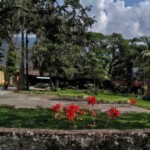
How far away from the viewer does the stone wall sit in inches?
186

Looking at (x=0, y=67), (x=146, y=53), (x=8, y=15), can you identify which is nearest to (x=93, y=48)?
(x=146, y=53)

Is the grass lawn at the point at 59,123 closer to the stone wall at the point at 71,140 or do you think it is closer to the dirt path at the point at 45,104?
the stone wall at the point at 71,140

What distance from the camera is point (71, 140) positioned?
477cm

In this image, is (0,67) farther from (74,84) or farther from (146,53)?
(146,53)

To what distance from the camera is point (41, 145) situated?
473cm

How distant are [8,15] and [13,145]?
686 inches

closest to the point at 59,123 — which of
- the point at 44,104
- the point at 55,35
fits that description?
the point at 44,104

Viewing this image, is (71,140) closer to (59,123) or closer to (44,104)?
(59,123)

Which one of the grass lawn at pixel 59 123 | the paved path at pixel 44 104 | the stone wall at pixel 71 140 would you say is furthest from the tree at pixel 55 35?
the stone wall at pixel 71 140

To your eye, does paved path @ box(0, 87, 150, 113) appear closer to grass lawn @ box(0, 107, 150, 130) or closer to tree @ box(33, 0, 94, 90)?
tree @ box(33, 0, 94, 90)

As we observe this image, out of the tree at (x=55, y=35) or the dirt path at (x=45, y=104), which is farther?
the tree at (x=55, y=35)

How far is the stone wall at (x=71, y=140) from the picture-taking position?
15.5ft

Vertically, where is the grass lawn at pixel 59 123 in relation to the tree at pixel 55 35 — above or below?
below

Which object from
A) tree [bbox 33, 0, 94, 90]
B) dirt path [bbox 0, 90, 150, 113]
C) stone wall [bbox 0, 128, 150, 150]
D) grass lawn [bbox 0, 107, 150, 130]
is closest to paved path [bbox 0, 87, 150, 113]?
dirt path [bbox 0, 90, 150, 113]
